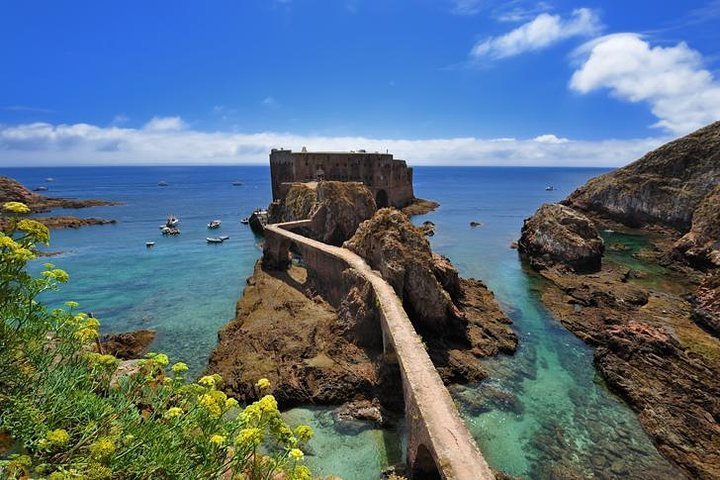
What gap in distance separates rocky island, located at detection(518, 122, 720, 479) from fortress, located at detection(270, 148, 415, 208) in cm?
2778

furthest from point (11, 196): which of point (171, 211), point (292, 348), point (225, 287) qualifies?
point (292, 348)

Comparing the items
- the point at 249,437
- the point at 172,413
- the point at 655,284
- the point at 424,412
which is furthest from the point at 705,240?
the point at 172,413

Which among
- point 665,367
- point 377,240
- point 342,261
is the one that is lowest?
point 665,367

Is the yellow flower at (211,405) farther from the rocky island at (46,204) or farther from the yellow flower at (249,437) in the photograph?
the rocky island at (46,204)

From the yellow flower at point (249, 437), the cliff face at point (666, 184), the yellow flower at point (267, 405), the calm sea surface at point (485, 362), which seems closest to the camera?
the yellow flower at point (249, 437)

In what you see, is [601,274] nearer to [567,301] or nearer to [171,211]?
[567,301]

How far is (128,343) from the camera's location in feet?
64.2

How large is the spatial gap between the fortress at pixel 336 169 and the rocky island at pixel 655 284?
27783 millimetres

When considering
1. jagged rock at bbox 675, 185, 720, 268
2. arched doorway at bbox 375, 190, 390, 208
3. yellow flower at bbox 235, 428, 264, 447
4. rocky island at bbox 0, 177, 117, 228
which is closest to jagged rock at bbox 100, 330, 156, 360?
yellow flower at bbox 235, 428, 264, 447

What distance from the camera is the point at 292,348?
57.4 feet

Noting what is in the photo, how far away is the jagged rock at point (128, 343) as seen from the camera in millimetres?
18625

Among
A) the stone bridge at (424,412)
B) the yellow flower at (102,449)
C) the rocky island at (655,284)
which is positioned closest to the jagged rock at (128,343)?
the stone bridge at (424,412)

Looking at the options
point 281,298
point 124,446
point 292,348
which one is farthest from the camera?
point 281,298

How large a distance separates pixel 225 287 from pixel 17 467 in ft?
86.5
